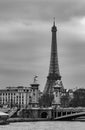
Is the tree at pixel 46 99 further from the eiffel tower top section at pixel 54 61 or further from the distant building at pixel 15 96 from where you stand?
the distant building at pixel 15 96

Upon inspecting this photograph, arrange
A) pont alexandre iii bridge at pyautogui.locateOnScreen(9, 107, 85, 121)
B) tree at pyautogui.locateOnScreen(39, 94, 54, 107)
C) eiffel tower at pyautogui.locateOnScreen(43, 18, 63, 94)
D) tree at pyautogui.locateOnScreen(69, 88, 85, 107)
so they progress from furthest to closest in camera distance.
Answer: tree at pyautogui.locateOnScreen(39, 94, 54, 107) < eiffel tower at pyautogui.locateOnScreen(43, 18, 63, 94) < tree at pyautogui.locateOnScreen(69, 88, 85, 107) < pont alexandre iii bridge at pyautogui.locateOnScreen(9, 107, 85, 121)

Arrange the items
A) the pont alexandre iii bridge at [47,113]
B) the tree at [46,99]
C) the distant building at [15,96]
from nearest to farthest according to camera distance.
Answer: the pont alexandre iii bridge at [47,113]
the tree at [46,99]
the distant building at [15,96]

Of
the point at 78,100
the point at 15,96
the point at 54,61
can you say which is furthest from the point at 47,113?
the point at 15,96

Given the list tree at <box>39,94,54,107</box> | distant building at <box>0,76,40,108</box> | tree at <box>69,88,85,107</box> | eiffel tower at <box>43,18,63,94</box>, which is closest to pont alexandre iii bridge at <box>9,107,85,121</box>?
tree at <box>69,88,85,107</box>

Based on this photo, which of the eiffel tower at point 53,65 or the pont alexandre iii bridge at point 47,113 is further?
the eiffel tower at point 53,65

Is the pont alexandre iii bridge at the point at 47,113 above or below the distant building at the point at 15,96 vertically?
below

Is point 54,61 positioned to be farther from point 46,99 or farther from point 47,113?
point 47,113

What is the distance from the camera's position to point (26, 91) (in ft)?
504

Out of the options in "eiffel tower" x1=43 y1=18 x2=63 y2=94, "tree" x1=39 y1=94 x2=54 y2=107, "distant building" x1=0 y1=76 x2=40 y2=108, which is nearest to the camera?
"eiffel tower" x1=43 y1=18 x2=63 y2=94

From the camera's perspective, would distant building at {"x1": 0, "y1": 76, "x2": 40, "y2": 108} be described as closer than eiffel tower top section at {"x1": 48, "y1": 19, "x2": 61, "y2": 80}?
No

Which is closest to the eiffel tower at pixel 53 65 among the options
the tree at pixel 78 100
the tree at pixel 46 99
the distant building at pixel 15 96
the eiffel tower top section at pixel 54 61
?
the eiffel tower top section at pixel 54 61

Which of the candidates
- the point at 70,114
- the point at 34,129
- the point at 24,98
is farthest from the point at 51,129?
the point at 24,98

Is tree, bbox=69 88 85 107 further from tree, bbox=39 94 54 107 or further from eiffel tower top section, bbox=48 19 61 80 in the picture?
eiffel tower top section, bbox=48 19 61 80

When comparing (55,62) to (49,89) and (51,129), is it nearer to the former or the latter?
(49,89)
